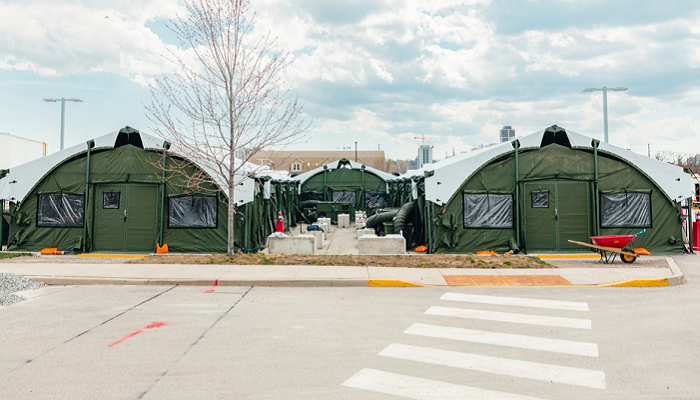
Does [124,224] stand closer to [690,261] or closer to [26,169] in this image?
[26,169]

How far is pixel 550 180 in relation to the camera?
49.2 ft

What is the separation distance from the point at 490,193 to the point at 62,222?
14057mm

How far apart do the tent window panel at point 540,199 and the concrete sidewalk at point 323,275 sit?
450 cm

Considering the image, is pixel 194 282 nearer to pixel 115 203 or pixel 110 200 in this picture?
pixel 115 203

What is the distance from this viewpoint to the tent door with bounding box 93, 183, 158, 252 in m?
15.1

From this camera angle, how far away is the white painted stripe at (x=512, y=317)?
6508mm

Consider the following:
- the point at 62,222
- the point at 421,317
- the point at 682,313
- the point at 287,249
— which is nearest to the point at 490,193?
the point at 287,249

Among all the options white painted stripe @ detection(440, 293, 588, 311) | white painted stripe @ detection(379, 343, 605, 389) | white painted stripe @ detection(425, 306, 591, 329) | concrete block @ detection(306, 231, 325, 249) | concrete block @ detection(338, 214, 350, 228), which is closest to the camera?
white painted stripe @ detection(379, 343, 605, 389)

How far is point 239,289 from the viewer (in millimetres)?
8930

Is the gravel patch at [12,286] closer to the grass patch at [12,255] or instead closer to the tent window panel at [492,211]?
the grass patch at [12,255]

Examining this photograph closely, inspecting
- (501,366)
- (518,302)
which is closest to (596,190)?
(518,302)

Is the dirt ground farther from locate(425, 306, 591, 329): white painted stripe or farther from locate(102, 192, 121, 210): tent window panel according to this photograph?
locate(102, 192, 121, 210): tent window panel

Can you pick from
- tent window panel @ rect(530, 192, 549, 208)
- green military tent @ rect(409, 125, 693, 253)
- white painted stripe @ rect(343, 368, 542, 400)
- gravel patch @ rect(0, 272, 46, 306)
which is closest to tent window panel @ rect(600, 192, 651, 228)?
green military tent @ rect(409, 125, 693, 253)

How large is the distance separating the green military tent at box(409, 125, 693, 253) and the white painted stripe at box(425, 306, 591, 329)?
25.2ft
